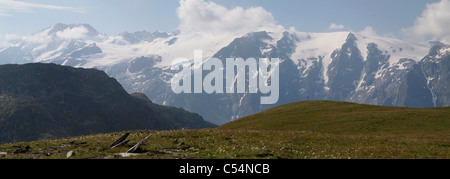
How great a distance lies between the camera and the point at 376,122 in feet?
221

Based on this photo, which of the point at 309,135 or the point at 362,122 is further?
the point at 362,122

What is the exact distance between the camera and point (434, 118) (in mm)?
67438

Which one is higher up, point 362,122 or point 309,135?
point 309,135

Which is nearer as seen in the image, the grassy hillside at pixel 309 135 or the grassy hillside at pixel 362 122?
the grassy hillside at pixel 309 135

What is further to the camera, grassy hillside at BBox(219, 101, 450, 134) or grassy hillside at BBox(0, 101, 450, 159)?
grassy hillside at BBox(219, 101, 450, 134)

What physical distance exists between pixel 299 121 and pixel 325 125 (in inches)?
355
